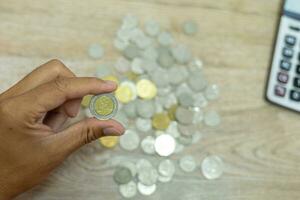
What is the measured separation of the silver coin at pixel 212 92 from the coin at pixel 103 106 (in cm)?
18

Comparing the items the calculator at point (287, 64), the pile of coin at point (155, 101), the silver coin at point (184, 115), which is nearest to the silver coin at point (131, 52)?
the pile of coin at point (155, 101)

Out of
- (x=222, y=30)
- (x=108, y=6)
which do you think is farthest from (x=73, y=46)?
(x=222, y=30)

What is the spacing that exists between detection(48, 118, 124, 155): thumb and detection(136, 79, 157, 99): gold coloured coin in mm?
115

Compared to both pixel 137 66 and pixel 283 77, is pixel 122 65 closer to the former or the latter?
pixel 137 66

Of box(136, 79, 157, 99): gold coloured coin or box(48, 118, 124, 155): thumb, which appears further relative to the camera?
box(136, 79, 157, 99): gold coloured coin

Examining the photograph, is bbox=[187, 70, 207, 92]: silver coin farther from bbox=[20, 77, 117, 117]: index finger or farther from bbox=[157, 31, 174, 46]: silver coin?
bbox=[20, 77, 117, 117]: index finger

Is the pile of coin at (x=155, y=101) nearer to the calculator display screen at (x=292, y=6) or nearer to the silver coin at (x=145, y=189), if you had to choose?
the silver coin at (x=145, y=189)

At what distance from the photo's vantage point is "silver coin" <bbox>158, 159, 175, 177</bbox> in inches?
25.1

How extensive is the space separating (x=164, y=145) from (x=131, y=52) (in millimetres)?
154

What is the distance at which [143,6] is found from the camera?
0.71 meters

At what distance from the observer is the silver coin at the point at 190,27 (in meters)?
0.70

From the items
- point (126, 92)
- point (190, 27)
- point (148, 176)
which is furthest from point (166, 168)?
point (190, 27)

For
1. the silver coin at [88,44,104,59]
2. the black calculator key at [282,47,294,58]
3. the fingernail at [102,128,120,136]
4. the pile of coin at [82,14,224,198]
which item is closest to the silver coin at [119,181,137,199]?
the pile of coin at [82,14,224,198]

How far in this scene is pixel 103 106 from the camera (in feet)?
1.84
